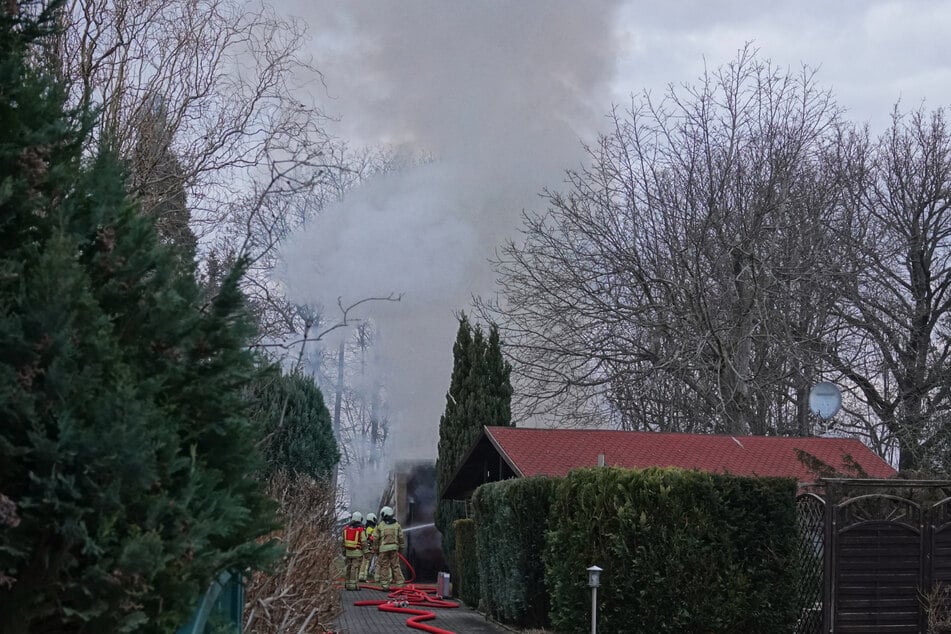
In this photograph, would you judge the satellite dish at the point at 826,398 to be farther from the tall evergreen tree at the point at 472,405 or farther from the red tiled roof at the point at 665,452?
the tall evergreen tree at the point at 472,405

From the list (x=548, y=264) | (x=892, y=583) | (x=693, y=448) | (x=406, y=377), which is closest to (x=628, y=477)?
(x=892, y=583)

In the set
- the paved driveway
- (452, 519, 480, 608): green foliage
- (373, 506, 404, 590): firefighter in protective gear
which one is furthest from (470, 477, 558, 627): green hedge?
(373, 506, 404, 590): firefighter in protective gear

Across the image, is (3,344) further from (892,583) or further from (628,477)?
(892,583)

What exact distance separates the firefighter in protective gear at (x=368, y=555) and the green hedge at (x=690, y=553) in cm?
1295

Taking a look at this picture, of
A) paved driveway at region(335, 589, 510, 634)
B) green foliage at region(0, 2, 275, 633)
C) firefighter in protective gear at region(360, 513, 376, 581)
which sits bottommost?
paved driveway at region(335, 589, 510, 634)

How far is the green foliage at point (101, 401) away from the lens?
3791mm

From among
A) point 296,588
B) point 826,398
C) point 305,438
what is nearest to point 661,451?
point 826,398

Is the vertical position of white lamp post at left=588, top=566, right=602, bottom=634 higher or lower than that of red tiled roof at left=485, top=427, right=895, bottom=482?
lower

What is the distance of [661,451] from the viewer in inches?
862

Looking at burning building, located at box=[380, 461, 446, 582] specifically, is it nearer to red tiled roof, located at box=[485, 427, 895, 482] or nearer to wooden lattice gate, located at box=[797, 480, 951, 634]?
red tiled roof, located at box=[485, 427, 895, 482]

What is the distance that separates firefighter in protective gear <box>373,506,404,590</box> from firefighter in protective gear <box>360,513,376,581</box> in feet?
1.31

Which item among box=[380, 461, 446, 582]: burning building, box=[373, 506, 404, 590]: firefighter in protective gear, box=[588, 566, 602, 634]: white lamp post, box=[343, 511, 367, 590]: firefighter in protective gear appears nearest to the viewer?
box=[588, 566, 602, 634]: white lamp post

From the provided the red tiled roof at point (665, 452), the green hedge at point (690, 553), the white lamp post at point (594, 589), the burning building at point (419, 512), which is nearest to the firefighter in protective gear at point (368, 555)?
the burning building at point (419, 512)

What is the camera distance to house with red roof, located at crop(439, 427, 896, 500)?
21.2 metres
